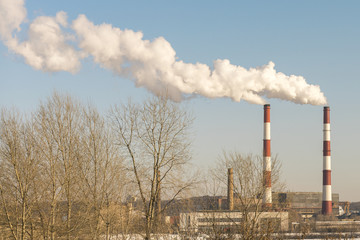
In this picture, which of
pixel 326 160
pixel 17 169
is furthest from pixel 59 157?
pixel 326 160

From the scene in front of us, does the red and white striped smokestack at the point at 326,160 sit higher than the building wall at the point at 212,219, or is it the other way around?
the red and white striped smokestack at the point at 326,160

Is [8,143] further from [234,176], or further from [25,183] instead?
[234,176]

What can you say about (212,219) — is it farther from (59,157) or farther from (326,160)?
(326,160)

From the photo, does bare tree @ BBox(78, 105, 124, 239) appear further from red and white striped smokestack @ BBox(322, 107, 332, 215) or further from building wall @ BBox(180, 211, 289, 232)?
red and white striped smokestack @ BBox(322, 107, 332, 215)

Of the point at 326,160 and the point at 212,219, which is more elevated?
the point at 326,160

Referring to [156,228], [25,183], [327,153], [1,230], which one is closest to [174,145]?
[156,228]

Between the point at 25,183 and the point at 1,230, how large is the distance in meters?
3.43

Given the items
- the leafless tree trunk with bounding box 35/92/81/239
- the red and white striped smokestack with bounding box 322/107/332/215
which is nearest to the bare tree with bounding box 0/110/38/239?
the leafless tree trunk with bounding box 35/92/81/239

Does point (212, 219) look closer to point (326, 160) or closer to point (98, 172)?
point (98, 172)

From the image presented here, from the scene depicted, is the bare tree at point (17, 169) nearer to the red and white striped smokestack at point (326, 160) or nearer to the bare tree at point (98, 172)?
the bare tree at point (98, 172)

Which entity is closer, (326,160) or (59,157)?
(59,157)

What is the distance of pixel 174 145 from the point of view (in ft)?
66.2

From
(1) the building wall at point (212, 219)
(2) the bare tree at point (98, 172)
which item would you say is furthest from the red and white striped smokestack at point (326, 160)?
(2) the bare tree at point (98, 172)

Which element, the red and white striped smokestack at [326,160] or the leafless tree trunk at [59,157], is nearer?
the leafless tree trunk at [59,157]
